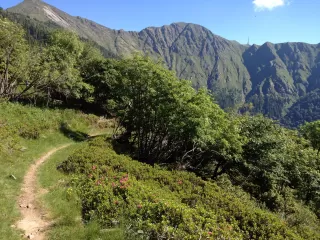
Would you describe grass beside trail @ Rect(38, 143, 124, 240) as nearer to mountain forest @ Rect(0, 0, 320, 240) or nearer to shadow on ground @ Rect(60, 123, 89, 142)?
mountain forest @ Rect(0, 0, 320, 240)

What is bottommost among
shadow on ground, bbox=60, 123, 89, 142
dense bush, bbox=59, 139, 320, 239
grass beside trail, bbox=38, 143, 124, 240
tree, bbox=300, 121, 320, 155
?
shadow on ground, bbox=60, 123, 89, 142

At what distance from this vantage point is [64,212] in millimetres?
11023

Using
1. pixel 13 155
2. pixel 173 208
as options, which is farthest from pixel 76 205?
pixel 13 155

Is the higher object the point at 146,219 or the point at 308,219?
the point at 146,219

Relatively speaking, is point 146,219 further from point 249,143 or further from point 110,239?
point 249,143

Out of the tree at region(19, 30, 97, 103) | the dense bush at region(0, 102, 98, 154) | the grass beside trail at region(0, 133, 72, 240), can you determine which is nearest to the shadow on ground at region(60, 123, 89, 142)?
the dense bush at region(0, 102, 98, 154)

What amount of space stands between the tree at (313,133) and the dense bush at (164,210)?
4147 centimetres

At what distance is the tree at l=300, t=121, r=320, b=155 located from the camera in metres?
51.9

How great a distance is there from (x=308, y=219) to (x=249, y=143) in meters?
10.1

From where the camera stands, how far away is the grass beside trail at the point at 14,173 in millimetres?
9633

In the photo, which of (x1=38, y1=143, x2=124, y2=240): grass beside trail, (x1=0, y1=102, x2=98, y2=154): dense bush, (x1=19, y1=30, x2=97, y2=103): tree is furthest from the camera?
(x1=19, y1=30, x2=97, y2=103): tree

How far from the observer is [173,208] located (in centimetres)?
1006

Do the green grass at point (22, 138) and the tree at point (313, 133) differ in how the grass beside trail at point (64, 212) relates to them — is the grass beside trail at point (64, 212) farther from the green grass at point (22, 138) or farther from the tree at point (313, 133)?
the tree at point (313, 133)

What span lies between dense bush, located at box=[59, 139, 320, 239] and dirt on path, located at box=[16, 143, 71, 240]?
64.1 inches
